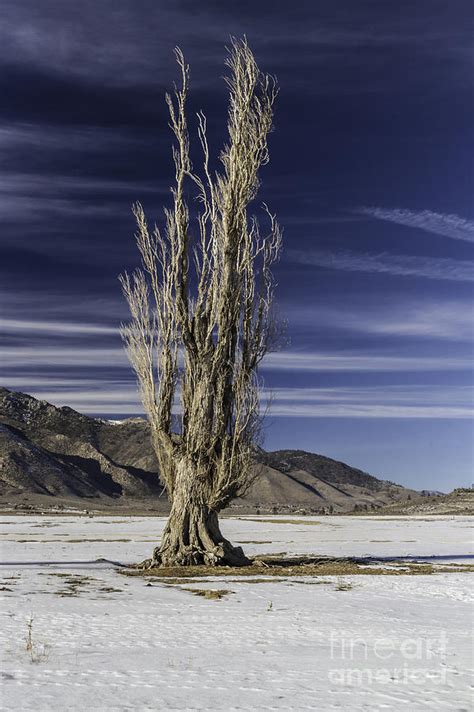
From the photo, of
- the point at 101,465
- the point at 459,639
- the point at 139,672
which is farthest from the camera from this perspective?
the point at 101,465

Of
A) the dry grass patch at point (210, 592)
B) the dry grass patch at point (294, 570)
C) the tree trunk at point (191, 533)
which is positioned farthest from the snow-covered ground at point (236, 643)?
the tree trunk at point (191, 533)

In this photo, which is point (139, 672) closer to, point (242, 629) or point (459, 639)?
point (242, 629)

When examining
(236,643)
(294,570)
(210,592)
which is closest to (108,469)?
(294,570)

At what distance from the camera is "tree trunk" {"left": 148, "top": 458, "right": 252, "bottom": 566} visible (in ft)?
58.3

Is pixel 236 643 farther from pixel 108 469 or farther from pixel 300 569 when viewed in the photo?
pixel 108 469

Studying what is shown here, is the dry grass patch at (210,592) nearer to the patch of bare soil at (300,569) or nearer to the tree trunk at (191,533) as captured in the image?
the patch of bare soil at (300,569)

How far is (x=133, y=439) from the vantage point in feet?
479

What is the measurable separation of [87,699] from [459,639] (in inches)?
198

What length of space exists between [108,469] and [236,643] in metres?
110

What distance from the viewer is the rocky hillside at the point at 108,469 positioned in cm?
9550

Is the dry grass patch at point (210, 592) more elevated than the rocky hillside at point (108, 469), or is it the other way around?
the rocky hillside at point (108, 469)

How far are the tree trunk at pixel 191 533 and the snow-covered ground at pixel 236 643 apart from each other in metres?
1.89

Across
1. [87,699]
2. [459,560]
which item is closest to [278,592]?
[87,699]

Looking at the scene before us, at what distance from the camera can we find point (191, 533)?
716 inches
